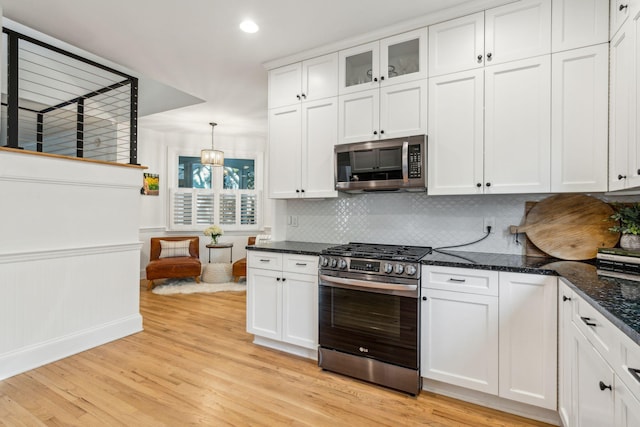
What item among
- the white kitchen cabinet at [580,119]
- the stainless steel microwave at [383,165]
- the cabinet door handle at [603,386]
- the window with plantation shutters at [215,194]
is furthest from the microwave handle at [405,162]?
the window with plantation shutters at [215,194]

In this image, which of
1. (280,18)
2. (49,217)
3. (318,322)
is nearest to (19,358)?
(49,217)

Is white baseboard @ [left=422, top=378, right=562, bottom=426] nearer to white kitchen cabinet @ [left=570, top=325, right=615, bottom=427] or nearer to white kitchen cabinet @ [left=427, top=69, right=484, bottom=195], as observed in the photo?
white kitchen cabinet @ [left=570, top=325, right=615, bottom=427]

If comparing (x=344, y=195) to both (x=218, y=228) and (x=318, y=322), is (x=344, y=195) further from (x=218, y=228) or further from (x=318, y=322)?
(x=218, y=228)

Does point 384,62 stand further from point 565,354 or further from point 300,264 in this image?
point 565,354

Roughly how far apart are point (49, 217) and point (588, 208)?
4.15 meters

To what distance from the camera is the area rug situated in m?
5.00

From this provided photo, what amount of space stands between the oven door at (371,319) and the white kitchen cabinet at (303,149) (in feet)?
2.95

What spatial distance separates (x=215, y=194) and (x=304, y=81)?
3975 mm

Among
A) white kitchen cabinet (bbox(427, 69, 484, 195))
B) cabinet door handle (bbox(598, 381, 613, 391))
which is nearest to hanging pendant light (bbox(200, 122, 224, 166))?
white kitchen cabinet (bbox(427, 69, 484, 195))

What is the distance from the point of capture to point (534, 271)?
1913 millimetres

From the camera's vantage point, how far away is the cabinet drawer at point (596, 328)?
1.15 meters

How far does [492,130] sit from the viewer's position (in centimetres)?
230

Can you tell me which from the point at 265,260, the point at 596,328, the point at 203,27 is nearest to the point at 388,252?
the point at 265,260

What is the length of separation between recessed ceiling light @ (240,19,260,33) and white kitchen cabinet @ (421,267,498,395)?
7.46 ft
